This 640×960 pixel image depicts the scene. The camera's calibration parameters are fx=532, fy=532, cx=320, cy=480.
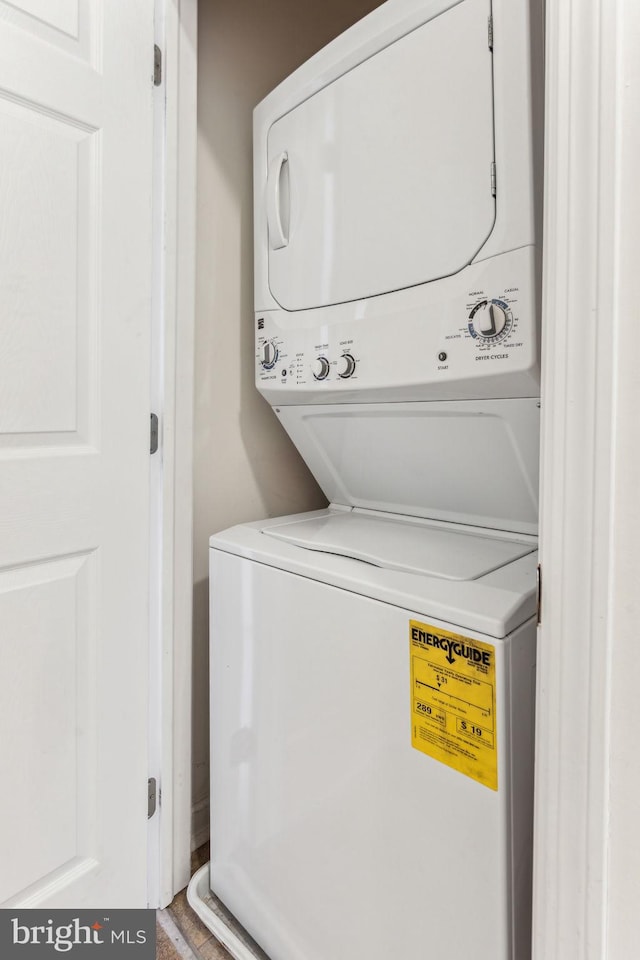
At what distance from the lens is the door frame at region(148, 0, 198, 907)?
1337 mm

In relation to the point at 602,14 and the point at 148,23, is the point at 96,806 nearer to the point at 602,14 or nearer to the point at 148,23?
the point at 602,14

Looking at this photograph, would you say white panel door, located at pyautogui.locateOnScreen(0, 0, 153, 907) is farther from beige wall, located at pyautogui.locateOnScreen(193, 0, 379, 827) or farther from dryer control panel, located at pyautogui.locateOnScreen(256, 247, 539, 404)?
dryer control panel, located at pyautogui.locateOnScreen(256, 247, 539, 404)

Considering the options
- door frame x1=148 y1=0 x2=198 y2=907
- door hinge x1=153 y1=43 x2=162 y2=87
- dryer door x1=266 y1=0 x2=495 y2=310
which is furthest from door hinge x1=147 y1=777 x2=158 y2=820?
door hinge x1=153 y1=43 x2=162 y2=87

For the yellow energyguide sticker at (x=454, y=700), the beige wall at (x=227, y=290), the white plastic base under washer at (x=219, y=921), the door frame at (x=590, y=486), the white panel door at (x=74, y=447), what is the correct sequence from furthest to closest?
the beige wall at (x=227, y=290)
the white plastic base under washer at (x=219, y=921)
the white panel door at (x=74, y=447)
the yellow energyguide sticker at (x=454, y=700)
the door frame at (x=590, y=486)

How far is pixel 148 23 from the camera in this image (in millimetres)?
1289

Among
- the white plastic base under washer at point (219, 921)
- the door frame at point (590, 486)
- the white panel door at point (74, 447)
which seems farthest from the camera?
the white plastic base under washer at point (219, 921)

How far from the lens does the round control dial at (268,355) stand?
4.70ft

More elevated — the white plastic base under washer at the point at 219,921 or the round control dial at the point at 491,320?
the round control dial at the point at 491,320

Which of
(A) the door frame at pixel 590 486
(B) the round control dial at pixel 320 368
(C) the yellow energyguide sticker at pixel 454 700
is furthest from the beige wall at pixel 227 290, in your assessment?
(A) the door frame at pixel 590 486

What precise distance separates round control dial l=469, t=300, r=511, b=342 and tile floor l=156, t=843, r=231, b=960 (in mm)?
1528

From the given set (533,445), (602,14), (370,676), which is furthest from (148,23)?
(370,676)

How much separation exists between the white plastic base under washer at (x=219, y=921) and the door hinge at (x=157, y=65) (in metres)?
2.05

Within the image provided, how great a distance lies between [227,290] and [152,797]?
142cm

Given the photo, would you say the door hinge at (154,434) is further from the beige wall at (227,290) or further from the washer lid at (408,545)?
the washer lid at (408,545)
